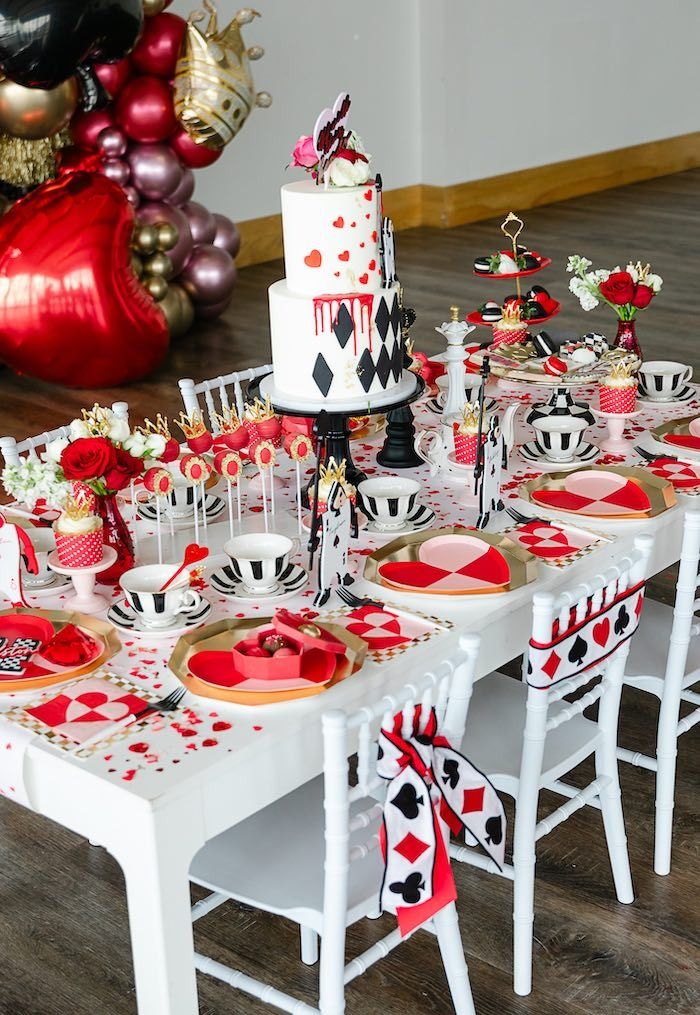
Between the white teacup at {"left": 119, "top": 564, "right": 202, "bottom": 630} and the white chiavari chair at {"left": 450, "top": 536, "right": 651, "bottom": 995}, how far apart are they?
0.55 meters

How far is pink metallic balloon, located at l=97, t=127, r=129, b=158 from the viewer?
6039mm

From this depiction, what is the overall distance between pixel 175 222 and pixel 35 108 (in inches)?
43.8

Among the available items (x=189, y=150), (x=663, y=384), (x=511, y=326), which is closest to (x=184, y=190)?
(x=189, y=150)

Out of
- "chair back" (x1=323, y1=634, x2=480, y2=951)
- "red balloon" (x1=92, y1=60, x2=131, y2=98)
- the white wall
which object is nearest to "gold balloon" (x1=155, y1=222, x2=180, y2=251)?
"red balloon" (x1=92, y1=60, x2=131, y2=98)

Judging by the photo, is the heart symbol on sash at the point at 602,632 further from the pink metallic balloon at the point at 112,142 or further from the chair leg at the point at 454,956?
the pink metallic balloon at the point at 112,142

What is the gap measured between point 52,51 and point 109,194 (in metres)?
0.76

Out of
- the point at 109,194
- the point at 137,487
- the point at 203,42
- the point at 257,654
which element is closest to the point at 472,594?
the point at 257,654

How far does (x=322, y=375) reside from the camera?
234 cm

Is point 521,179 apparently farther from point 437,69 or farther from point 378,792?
point 378,792

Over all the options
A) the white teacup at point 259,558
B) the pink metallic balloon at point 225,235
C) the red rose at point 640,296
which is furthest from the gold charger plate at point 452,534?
the pink metallic balloon at point 225,235

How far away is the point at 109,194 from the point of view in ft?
17.9

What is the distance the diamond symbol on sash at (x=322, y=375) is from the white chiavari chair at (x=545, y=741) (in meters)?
0.63

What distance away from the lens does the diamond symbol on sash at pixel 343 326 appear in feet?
7.58

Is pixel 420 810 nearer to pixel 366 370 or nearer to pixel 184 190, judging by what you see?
pixel 366 370
